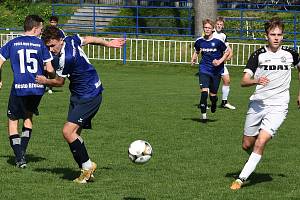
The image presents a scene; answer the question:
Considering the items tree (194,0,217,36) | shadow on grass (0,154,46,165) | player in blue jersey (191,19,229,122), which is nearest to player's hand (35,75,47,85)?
shadow on grass (0,154,46,165)

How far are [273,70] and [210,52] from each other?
7026mm

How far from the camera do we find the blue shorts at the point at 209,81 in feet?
53.9

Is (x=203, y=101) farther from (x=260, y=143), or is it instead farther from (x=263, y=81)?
(x=263, y=81)

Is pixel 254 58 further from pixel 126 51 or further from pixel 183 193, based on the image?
pixel 126 51

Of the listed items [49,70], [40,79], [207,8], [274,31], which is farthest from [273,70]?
[207,8]

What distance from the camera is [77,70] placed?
9.78 metres

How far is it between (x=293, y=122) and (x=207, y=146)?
4.13 metres

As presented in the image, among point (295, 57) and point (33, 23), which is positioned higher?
point (33, 23)

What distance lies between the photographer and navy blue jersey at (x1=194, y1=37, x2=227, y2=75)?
16.6 metres

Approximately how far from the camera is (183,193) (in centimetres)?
927

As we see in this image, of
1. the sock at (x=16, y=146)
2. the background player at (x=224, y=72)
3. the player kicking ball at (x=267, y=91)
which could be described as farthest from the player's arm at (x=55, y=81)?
the background player at (x=224, y=72)

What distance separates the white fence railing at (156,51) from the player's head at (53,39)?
21.8 metres

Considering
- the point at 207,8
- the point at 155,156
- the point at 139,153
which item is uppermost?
the point at 207,8

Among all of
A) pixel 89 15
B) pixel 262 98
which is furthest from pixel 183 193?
pixel 89 15
